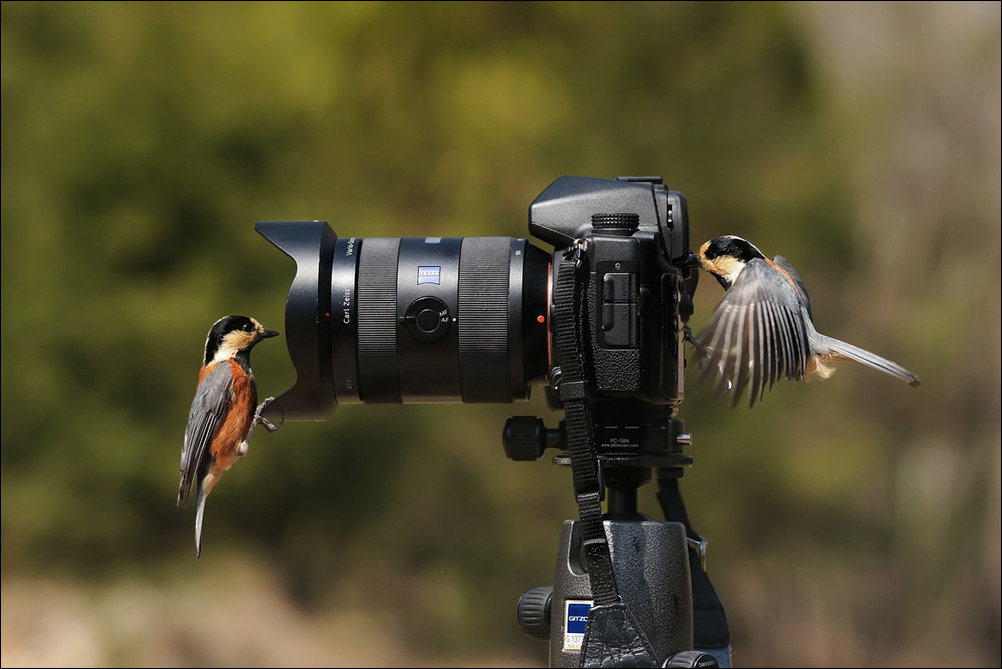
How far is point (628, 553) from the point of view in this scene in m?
1.90

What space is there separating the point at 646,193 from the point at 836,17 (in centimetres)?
268

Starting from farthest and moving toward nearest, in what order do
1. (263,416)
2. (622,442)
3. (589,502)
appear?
1. (263,416)
2. (622,442)
3. (589,502)

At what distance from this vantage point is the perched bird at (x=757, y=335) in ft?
6.01

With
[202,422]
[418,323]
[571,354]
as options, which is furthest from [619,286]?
[202,422]

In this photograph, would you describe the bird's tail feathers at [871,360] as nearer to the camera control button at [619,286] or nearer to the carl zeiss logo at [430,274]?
the camera control button at [619,286]

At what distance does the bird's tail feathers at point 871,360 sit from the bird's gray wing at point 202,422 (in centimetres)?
109

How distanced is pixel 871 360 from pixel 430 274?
753 millimetres

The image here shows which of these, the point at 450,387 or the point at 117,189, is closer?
the point at 450,387

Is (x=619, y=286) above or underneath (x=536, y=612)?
above

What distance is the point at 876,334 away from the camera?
4.16 metres

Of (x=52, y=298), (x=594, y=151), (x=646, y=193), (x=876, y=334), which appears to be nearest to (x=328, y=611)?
(x=52, y=298)

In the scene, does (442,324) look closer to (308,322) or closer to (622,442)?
(308,322)

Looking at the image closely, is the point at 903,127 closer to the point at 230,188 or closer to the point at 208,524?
the point at 230,188

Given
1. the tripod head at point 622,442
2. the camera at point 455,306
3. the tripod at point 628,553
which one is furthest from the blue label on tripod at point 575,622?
the camera at point 455,306
